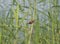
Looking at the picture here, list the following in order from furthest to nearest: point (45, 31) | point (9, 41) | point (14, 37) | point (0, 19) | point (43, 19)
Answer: point (43, 19) < point (45, 31) < point (0, 19) < point (9, 41) < point (14, 37)

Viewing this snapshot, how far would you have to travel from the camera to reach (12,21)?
1149 millimetres

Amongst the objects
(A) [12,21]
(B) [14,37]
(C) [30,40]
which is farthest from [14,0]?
(C) [30,40]

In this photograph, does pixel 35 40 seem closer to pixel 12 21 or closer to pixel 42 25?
pixel 12 21

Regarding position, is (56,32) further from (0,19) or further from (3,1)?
(3,1)

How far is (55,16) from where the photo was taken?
44.1 inches

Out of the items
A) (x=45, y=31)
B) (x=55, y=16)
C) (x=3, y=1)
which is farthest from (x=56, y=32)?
(x=3, y=1)

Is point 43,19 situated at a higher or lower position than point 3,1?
lower

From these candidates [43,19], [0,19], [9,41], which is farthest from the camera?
[43,19]

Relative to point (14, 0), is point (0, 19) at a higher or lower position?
lower

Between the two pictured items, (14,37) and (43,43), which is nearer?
(14,37)

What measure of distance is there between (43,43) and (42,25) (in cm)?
19

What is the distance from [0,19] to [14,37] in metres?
0.32

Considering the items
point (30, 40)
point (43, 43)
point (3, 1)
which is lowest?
point (43, 43)

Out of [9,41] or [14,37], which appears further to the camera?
[9,41]
